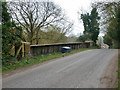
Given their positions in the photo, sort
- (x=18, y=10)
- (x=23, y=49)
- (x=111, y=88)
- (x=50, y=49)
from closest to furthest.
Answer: (x=111, y=88), (x=23, y=49), (x=50, y=49), (x=18, y=10)

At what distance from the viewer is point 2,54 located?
570 cm

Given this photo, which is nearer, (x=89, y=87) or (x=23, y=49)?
(x=89, y=87)

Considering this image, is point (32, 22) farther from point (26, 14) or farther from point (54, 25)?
point (54, 25)

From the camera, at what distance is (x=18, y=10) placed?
13.9 metres

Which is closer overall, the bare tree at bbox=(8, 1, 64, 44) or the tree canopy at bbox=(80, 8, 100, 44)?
the bare tree at bbox=(8, 1, 64, 44)

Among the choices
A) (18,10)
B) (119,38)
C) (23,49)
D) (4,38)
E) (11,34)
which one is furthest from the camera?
(18,10)

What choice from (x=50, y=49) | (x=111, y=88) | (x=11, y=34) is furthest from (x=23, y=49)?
(x=111, y=88)

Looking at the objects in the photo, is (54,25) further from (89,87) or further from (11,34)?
(89,87)

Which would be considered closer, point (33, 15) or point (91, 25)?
point (33, 15)

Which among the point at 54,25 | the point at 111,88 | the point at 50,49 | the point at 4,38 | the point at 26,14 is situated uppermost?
the point at 26,14

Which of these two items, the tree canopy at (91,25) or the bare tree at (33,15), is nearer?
the bare tree at (33,15)

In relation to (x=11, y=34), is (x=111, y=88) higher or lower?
lower

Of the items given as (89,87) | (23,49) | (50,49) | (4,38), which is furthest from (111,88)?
(50,49)

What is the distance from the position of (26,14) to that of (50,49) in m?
7.11
